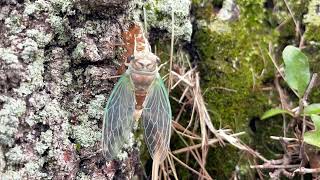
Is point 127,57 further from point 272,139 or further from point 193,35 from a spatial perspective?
point 272,139

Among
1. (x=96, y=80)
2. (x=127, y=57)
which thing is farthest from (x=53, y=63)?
(x=127, y=57)

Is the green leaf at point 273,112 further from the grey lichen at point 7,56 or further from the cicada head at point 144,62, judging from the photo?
the grey lichen at point 7,56

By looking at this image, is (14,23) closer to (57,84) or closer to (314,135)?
(57,84)

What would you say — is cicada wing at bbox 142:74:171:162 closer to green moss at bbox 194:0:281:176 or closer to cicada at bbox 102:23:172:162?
cicada at bbox 102:23:172:162

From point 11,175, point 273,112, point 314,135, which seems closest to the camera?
point 11,175

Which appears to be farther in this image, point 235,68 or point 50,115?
point 235,68

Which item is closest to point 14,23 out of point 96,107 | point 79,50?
point 79,50
